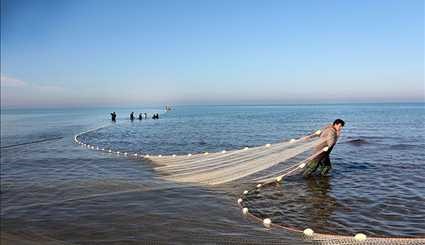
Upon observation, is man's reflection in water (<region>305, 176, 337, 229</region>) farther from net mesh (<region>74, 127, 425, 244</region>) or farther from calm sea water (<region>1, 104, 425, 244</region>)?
net mesh (<region>74, 127, 425, 244</region>)

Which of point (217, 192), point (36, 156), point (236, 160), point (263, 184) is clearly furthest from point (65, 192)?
point (36, 156)

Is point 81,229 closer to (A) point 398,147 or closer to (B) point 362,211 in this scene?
(B) point 362,211

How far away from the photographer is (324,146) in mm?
11336

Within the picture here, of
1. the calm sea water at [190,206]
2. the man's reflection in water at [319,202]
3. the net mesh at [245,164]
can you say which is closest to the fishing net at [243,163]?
the net mesh at [245,164]

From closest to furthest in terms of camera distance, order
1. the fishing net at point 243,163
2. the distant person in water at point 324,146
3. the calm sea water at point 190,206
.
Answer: the calm sea water at point 190,206 < the fishing net at point 243,163 < the distant person in water at point 324,146

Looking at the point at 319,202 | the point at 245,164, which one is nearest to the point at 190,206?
the point at 245,164

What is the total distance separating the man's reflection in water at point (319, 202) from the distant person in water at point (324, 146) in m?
0.31

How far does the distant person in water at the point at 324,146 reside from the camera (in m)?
11.2

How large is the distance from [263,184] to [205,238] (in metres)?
4.48

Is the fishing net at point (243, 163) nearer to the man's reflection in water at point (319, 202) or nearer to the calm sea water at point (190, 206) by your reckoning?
A: the calm sea water at point (190, 206)

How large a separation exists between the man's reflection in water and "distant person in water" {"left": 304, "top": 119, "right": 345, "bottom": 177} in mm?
313

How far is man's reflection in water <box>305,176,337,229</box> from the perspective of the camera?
312 inches

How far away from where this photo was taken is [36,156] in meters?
19.2

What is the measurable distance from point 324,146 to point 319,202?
258cm
